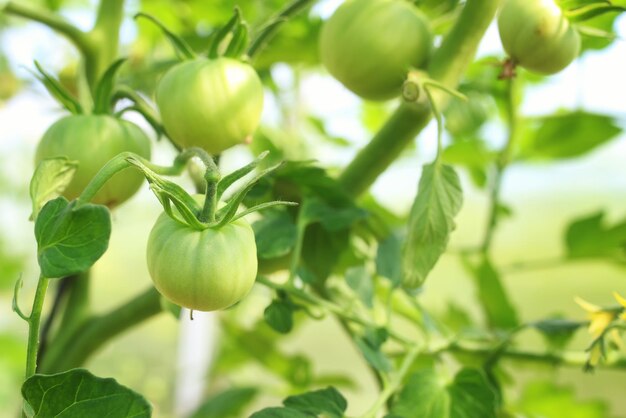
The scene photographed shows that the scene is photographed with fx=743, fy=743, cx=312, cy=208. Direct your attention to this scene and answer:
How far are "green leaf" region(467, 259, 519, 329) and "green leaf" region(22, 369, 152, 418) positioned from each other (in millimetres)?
341

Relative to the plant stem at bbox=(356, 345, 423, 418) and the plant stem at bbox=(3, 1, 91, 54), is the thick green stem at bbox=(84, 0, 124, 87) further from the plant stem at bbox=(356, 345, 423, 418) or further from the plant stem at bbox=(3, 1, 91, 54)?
the plant stem at bbox=(356, 345, 423, 418)

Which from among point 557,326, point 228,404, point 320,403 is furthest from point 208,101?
point 228,404

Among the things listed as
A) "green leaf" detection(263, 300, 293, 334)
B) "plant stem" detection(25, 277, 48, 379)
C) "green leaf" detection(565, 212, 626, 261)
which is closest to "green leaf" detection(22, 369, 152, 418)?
"plant stem" detection(25, 277, 48, 379)

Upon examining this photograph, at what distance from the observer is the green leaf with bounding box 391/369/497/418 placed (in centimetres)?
33

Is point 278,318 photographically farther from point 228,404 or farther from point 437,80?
point 228,404

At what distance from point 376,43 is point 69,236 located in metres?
0.16

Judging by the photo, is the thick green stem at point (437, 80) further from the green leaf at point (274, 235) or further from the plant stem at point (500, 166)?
the plant stem at point (500, 166)

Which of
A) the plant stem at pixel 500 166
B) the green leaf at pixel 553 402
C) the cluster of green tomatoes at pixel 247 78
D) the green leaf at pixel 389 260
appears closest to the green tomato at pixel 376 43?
the cluster of green tomatoes at pixel 247 78

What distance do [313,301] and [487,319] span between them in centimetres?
26

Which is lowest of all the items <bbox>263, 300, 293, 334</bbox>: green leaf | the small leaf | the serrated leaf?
<bbox>263, 300, 293, 334</bbox>: green leaf

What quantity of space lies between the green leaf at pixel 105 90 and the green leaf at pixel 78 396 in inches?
5.3

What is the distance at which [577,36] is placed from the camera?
315 mm

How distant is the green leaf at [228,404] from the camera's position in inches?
22.4

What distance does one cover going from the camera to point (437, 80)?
328mm
